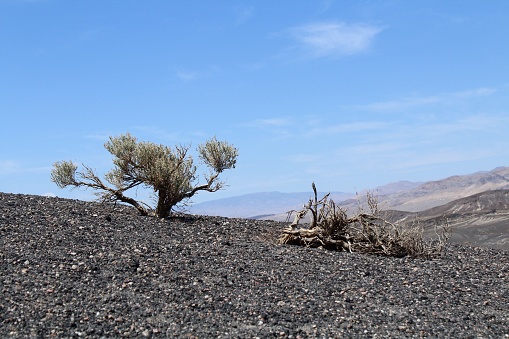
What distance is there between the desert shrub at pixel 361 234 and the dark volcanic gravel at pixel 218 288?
21.8 inches

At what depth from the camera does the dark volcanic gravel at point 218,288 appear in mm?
7285

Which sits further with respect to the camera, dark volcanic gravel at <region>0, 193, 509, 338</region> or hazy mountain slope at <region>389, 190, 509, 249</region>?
hazy mountain slope at <region>389, 190, 509, 249</region>

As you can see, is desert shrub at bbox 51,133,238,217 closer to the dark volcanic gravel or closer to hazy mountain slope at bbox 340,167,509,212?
the dark volcanic gravel

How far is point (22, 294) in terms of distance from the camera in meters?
7.87

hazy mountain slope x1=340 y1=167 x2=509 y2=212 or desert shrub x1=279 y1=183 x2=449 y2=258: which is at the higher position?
hazy mountain slope x1=340 y1=167 x2=509 y2=212

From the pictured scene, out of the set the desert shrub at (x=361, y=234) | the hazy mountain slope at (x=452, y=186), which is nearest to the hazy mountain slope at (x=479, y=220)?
the desert shrub at (x=361, y=234)

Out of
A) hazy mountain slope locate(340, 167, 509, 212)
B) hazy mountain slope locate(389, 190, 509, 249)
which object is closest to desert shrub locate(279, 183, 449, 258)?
hazy mountain slope locate(389, 190, 509, 249)

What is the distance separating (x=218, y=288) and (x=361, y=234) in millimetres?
5009

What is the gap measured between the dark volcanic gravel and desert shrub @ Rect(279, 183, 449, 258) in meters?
0.55

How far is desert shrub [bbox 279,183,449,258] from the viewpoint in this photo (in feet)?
39.8

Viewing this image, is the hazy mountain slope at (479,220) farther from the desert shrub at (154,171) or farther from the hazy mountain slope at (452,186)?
the hazy mountain slope at (452,186)

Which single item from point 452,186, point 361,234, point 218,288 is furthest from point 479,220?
point 452,186

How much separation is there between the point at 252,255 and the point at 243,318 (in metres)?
3.17

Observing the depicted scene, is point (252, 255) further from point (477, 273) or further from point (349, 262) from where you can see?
point (477, 273)
